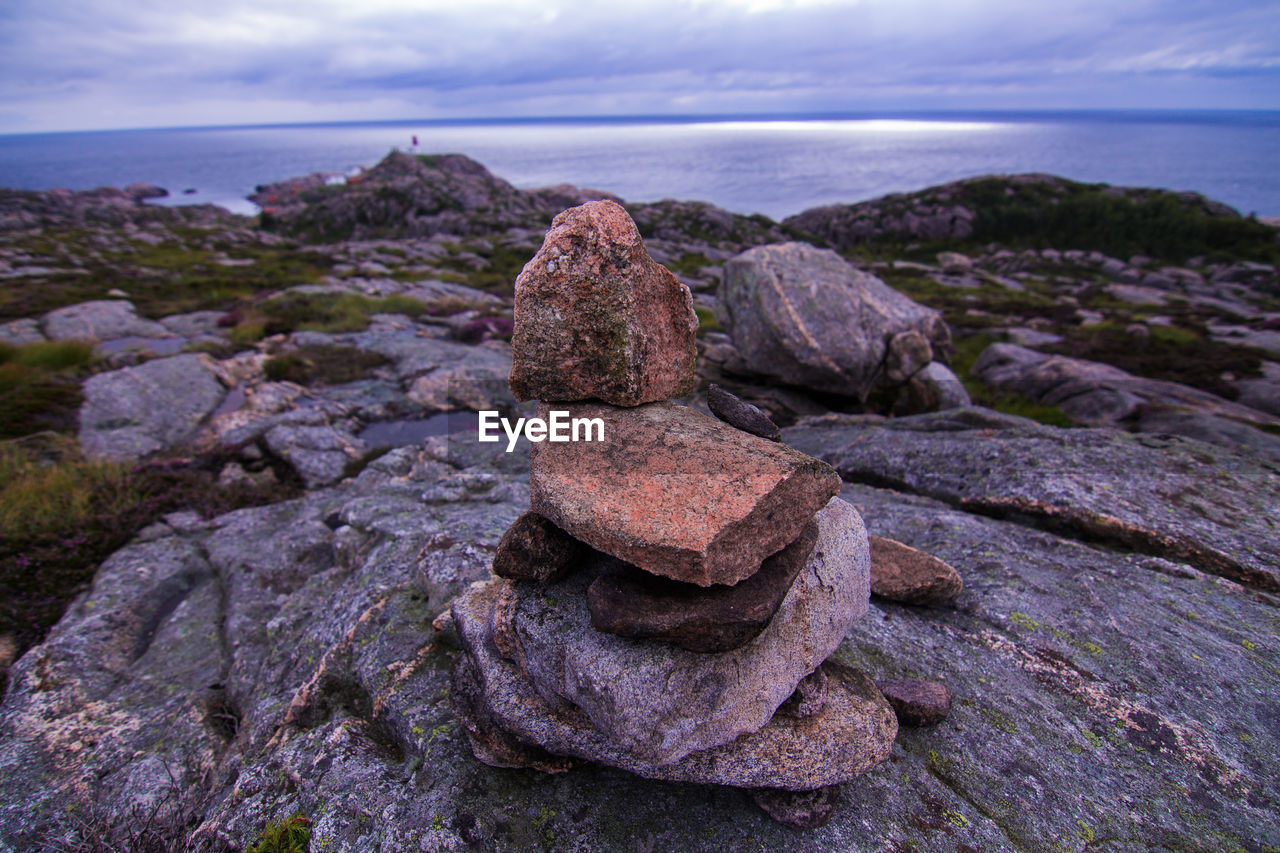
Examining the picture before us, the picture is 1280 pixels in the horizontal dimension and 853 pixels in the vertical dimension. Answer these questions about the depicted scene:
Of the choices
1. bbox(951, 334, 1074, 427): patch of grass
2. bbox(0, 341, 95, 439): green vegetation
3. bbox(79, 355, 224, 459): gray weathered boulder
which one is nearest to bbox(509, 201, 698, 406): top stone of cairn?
bbox(951, 334, 1074, 427): patch of grass

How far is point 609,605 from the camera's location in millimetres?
4934

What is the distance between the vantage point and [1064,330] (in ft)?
123

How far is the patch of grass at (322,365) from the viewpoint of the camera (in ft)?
77.9

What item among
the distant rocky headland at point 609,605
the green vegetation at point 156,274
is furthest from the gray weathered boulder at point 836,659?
the green vegetation at point 156,274

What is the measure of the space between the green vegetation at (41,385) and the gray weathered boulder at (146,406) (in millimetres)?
595

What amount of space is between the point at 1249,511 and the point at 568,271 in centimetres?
1187

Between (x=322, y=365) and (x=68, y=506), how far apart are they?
12847mm

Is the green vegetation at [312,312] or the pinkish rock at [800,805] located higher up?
the pinkish rock at [800,805]

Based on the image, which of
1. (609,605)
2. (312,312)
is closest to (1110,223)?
(312,312)

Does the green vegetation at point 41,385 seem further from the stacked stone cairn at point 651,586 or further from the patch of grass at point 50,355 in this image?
the stacked stone cairn at point 651,586

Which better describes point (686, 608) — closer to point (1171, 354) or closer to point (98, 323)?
point (1171, 354)

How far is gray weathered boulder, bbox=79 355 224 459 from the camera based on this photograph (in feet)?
57.7

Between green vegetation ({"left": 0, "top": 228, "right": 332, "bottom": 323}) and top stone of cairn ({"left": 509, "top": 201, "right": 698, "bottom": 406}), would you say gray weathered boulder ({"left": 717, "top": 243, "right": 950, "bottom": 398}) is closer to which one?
top stone of cairn ({"left": 509, "top": 201, "right": 698, "bottom": 406})

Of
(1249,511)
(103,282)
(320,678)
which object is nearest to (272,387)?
(320,678)
